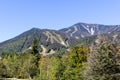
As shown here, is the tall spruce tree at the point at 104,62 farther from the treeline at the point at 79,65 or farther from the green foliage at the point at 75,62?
the green foliage at the point at 75,62

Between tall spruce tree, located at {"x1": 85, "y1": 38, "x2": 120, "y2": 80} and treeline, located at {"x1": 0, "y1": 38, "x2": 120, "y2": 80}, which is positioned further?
treeline, located at {"x1": 0, "y1": 38, "x2": 120, "y2": 80}

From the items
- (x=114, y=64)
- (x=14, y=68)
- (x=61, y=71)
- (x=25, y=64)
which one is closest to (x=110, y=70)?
(x=114, y=64)

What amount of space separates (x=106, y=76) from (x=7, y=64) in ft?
381

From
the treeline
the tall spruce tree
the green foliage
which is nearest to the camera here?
the tall spruce tree

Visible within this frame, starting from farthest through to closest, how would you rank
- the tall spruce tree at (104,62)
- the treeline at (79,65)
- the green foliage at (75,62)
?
the green foliage at (75,62)
the treeline at (79,65)
the tall spruce tree at (104,62)

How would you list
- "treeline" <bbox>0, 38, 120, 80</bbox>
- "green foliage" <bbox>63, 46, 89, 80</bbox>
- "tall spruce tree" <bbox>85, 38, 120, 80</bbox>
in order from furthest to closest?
"green foliage" <bbox>63, 46, 89, 80</bbox>
"treeline" <bbox>0, 38, 120, 80</bbox>
"tall spruce tree" <bbox>85, 38, 120, 80</bbox>

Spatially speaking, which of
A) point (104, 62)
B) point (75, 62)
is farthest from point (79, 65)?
point (104, 62)

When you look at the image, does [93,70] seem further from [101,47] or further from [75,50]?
[75,50]

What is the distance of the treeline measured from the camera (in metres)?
43.3

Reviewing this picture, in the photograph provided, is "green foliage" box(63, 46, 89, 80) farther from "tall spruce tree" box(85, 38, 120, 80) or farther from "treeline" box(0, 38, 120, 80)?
"tall spruce tree" box(85, 38, 120, 80)

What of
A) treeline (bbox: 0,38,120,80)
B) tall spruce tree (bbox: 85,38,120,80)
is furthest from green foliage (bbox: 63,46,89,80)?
tall spruce tree (bbox: 85,38,120,80)

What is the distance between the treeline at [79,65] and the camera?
43281mm

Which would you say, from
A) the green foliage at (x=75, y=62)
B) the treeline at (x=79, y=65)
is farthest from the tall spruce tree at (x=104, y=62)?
the green foliage at (x=75, y=62)

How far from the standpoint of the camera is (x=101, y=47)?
44.7 meters
